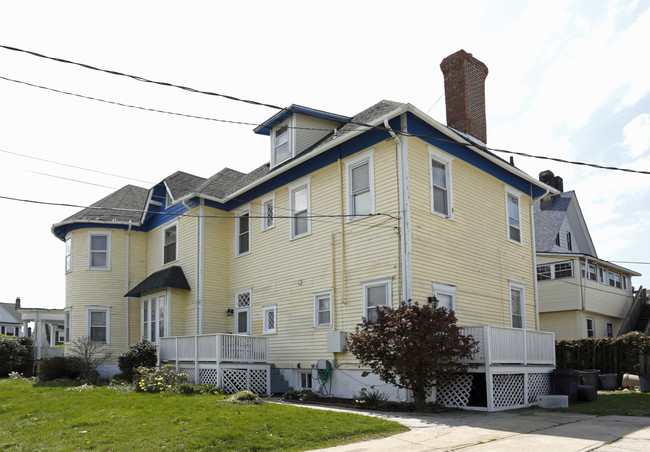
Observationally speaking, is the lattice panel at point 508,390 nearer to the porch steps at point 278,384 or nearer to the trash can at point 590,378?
the trash can at point 590,378

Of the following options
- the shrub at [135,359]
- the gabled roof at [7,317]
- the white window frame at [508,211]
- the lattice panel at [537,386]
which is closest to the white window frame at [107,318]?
the shrub at [135,359]

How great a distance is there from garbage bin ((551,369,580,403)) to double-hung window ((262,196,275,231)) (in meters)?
9.66

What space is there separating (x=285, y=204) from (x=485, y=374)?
27.5ft

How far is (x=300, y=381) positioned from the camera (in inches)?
675

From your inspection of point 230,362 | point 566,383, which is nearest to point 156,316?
point 230,362

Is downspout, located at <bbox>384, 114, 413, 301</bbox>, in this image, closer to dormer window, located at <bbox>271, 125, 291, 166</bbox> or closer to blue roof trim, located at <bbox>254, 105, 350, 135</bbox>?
blue roof trim, located at <bbox>254, 105, 350, 135</bbox>

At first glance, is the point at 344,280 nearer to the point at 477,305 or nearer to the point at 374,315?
the point at 374,315

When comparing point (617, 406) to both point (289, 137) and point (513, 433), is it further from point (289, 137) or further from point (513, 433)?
point (289, 137)

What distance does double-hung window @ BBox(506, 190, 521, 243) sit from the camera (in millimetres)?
19578

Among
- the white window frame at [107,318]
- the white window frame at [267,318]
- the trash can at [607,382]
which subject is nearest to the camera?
the white window frame at [267,318]

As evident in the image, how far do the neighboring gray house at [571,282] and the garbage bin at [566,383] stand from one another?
14.2 metres

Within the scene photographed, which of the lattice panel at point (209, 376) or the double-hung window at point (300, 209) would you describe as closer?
the lattice panel at point (209, 376)

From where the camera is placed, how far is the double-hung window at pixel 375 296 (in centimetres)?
1490

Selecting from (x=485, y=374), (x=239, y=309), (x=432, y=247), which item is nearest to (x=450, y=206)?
(x=432, y=247)
